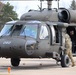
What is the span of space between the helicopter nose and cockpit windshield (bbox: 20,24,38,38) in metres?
0.65

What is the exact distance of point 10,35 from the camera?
19.0 m

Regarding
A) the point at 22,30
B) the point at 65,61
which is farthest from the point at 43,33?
the point at 65,61

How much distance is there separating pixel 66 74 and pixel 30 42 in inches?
96.4

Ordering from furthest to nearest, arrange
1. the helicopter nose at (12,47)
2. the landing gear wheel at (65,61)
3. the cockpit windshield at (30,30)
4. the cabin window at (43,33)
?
the landing gear wheel at (65,61), the cabin window at (43,33), the cockpit windshield at (30,30), the helicopter nose at (12,47)

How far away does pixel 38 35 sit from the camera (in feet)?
62.2

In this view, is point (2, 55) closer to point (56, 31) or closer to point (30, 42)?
point (30, 42)

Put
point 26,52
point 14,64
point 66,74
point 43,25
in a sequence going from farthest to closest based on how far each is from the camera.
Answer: point 14,64 < point 43,25 < point 26,52 < point 66,74

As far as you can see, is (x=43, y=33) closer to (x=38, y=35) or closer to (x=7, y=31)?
Result: (x=38, y=35)

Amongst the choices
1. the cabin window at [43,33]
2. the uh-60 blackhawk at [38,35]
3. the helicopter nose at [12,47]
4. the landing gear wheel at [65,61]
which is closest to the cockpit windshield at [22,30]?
the uh-60 blackhawk at [38,35]

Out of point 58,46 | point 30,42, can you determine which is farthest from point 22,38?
point 58,46

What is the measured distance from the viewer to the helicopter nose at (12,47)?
59.2ft

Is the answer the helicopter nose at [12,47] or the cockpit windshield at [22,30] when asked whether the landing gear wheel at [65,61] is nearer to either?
the cockpit windshield at [22,30]

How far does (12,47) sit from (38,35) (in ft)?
4.92

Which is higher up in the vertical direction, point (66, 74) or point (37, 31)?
point (37, 31)
